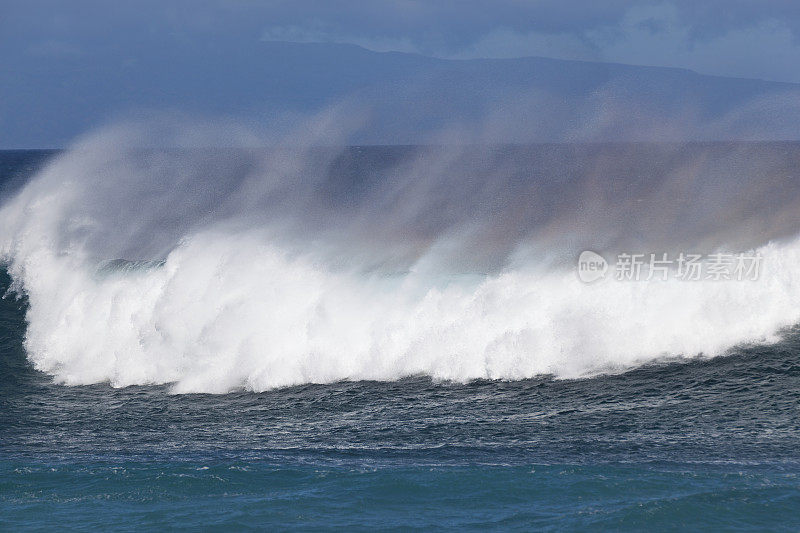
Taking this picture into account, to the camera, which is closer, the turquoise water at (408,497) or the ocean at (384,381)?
the turquoise water at (408,497)

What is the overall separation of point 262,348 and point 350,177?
66985 mm

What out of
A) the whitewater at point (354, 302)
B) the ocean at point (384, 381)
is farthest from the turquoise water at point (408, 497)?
the whitewater at point (354, 302)

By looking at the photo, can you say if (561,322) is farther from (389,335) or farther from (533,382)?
(389,335)

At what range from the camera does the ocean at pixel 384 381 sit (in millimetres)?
14656

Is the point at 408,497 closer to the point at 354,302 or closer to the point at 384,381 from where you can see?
the point at 384,381

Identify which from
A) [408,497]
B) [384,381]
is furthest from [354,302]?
[408,497]

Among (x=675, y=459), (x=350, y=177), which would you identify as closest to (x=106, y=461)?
(x=675, y=459)

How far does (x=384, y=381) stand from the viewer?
22.4 meters

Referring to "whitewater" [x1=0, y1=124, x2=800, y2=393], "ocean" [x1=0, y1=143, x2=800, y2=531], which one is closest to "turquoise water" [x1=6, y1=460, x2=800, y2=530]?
"ocean" [x1=0, y1=143, x2=800, y2=531]

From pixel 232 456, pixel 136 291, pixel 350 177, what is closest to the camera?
pixel 232 456

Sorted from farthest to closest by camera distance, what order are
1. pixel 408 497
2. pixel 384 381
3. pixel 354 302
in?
1. pixel 354 302
2. pixel 384 381
3. pixel 408 497

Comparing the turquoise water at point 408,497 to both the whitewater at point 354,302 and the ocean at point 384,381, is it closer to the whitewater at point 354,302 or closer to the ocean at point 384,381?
the ocean at point 384,381

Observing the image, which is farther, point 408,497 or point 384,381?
point 384,381

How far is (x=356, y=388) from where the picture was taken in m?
22.0
